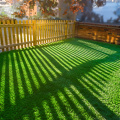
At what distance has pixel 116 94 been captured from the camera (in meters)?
2.87

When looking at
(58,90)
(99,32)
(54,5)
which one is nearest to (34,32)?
(58,90)

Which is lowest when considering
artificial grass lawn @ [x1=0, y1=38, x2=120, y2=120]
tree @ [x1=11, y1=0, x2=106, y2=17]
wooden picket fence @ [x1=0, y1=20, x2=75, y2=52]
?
artificial grass lawn @ [x1=0, y1=38, x2=120, y2=120]

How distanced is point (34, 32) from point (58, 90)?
463 cm

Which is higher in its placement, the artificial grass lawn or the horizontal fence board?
the horizontal fence board

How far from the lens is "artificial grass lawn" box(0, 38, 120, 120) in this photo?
222cm

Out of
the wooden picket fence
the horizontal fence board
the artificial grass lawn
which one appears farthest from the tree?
the artificial grass lawn

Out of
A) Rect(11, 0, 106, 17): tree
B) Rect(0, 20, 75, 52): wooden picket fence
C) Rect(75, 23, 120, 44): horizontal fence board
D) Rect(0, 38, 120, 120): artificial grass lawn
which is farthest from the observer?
Rect(11, 0, 106, 17): tree

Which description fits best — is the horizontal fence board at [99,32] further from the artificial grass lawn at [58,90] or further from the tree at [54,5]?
the artificial grass lawn at [58,90]

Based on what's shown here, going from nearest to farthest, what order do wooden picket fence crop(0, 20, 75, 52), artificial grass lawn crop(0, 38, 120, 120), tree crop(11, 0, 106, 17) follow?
artificial grass lawn crop(0, 38, 120, 120), wooden picket fence crop(0, 20, 75, 52), tree crop(11, 0, 106, 17)

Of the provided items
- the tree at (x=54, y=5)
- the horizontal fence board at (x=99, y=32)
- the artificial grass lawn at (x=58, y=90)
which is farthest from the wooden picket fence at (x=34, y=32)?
the tree at (x=54, y=5)

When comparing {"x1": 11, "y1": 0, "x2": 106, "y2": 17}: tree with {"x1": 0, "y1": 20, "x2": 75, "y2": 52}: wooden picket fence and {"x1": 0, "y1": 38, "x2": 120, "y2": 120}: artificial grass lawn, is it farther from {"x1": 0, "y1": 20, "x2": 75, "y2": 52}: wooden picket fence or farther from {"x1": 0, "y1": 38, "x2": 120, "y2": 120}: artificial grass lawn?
{"x1": 0, "y1": 38, "x2": 120, "y2": 120}: artificial grass lawn

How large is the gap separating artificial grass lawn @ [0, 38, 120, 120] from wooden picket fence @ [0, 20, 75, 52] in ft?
5.15

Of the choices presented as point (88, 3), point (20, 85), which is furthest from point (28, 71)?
point (88, 3)

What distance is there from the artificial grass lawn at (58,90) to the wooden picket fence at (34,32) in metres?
1.57
